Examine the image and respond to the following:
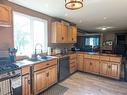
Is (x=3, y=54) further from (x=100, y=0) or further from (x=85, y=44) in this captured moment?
(x=85, y=44)

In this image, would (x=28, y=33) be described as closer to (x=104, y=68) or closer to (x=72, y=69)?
(x=72, y=69)

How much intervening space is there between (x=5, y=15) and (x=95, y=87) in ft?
10.1

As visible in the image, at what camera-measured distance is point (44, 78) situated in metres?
2.84

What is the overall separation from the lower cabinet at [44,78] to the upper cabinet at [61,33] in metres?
1.16

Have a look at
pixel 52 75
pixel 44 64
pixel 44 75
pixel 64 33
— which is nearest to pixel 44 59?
pixel 44 64

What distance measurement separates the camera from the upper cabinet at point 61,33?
3.85 metres

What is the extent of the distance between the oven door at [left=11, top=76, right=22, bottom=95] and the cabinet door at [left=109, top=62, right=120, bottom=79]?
3138mm

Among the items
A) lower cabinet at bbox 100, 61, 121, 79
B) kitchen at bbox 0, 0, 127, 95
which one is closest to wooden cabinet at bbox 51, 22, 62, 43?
kitchen at bbox 0, 0, 127, 95

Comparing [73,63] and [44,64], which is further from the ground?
[44,64]

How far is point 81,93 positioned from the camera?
2848 mm

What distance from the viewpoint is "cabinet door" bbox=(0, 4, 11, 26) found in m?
2.12

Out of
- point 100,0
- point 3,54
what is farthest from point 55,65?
point 100,0

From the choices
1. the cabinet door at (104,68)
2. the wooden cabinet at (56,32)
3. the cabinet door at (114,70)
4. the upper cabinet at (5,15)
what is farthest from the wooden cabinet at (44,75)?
the cabinet door at (114,70)

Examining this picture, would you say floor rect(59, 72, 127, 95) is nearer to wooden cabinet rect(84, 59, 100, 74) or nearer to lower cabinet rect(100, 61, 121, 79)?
lower cabinet rect(100, 61, 121, 79)
